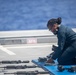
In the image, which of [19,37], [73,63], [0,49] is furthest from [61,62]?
[19,37]

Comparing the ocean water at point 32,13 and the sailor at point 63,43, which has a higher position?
the ocean water at point 32,13

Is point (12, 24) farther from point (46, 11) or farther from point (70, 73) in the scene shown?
point (70, 73)

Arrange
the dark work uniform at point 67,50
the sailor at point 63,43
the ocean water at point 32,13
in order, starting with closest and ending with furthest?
the sailor at point 63,43, the dark work uniform at point 67,50, the ocean water at point 32,13

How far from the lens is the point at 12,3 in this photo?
15945mm

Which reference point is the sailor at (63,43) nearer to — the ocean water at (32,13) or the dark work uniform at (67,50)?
the dark work uniform at (67,50)

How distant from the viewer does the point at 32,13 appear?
1602 cm

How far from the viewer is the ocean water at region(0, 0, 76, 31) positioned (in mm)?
15852

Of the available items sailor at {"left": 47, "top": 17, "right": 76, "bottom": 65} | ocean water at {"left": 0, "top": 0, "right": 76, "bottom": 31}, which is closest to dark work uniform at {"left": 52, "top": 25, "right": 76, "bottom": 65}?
sailor at {"left": 47, "top": 17, "right": 76, "bottom": 65}

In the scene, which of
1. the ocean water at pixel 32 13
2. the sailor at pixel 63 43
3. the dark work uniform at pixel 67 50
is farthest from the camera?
the ocean water at pixel 32 13

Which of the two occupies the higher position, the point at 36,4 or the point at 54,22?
the point at 36,4

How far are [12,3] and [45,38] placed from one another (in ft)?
8.89

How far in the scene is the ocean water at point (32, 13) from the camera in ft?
52.0

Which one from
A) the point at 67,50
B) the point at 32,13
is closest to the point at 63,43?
the point at 67,50

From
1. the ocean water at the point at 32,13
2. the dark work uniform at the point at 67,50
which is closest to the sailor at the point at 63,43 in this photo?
the dark work uniform at the point at 67,50
